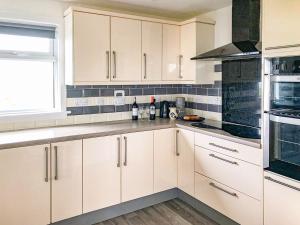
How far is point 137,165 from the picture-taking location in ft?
9.14

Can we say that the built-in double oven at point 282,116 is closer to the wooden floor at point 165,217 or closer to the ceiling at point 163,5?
the wooden floor at point 165,217

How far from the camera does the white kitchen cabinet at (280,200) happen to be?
190 cm

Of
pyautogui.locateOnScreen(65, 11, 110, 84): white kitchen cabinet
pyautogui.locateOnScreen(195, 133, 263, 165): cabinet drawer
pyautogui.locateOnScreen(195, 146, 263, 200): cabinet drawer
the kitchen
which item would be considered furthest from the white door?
pyautogui.locateOnScreen(195, 146, 263, 200): cabinet drawer

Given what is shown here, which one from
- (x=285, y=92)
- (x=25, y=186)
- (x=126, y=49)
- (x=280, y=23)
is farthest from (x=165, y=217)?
(x=280, y=23)

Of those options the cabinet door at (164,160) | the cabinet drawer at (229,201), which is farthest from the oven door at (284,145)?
the cabinet door at (164,160)

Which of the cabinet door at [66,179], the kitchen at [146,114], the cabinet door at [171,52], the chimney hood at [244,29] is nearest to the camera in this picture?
the kitchen at [146,114]

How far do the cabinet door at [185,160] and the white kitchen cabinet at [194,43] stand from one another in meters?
0.69

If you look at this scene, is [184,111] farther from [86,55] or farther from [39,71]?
[39,71]

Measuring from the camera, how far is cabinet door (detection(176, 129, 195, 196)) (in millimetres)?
2857

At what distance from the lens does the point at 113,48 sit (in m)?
2.84

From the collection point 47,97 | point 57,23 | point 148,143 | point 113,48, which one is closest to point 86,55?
point 113,48

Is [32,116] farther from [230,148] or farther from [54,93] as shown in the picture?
[230,148]

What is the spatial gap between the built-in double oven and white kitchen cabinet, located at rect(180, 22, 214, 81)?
1.18m

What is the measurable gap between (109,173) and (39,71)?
129cm
